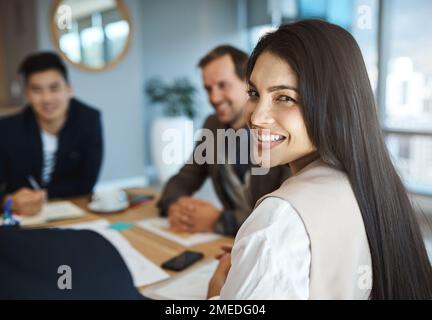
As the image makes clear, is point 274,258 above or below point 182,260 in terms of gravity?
above

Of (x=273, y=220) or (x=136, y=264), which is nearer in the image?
(x=273, y=220)

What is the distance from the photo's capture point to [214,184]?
5.80 ft

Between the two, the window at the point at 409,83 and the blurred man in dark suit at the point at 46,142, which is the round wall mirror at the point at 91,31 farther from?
the window at the point at 409,83

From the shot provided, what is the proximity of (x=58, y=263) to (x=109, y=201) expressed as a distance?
0.88 metres

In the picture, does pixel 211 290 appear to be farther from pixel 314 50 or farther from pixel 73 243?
pixel 314 50

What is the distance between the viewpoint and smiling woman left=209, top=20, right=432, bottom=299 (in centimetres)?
49

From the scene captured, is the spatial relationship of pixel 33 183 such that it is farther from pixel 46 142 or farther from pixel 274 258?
pixel 274 258

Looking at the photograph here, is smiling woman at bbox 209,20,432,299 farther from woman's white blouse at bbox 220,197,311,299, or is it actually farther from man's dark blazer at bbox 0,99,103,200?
man's dark blazer at bbox 0,99,103,200

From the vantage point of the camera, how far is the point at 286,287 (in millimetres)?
481

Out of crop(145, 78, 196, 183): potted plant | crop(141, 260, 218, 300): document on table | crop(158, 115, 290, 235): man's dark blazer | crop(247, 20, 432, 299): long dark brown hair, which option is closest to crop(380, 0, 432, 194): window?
crop(145, 78, 196, 183): potted plant

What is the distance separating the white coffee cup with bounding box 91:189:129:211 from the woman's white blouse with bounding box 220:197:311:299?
1173 millimetres

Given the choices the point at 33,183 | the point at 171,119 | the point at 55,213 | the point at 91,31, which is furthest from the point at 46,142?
the point at 171,119

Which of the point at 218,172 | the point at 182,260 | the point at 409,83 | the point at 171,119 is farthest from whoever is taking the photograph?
the point at 171,119

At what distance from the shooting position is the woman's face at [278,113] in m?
0.55
